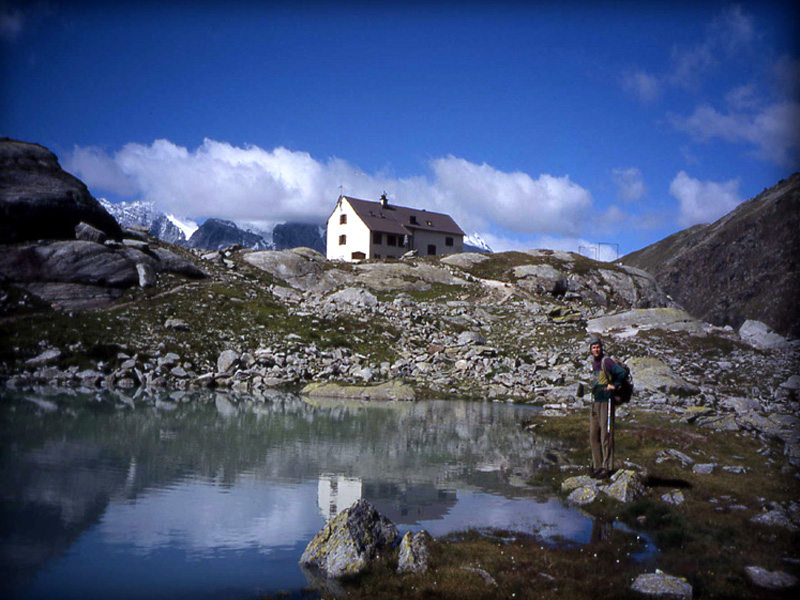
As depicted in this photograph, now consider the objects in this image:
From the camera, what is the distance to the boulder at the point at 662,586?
978 cm

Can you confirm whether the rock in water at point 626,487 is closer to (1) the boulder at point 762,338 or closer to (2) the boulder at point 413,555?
(2) the boulder at point 413,555

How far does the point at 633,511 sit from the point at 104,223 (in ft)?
199

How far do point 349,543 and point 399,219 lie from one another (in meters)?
96.8

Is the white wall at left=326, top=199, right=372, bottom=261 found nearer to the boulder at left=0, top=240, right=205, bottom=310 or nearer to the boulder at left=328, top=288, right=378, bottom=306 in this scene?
the boulder at left=328, top=288, right=378, bottom=306

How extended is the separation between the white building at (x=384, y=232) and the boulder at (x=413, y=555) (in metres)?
86.8

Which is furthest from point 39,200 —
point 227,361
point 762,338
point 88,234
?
point 762,338

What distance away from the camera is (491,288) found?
78.4 meters

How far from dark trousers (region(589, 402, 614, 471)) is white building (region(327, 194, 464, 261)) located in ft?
265

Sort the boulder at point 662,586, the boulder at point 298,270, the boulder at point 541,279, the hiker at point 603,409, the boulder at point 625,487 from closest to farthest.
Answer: the boulder at point 662,586
the boulder at point 625,487
the hiker at point 603,409
the boulder at point 298,270
the boulder at point 541,279

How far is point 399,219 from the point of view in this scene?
106500 mm

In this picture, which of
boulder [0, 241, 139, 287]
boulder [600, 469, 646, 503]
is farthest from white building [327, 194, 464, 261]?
boulder [600, 469, 646, 503]

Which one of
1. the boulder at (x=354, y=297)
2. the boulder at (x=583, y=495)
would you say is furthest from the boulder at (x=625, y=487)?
the boulder at (x=354, y=297)

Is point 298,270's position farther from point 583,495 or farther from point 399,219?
point 583,495

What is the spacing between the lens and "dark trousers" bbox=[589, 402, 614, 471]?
1745 centimetres
